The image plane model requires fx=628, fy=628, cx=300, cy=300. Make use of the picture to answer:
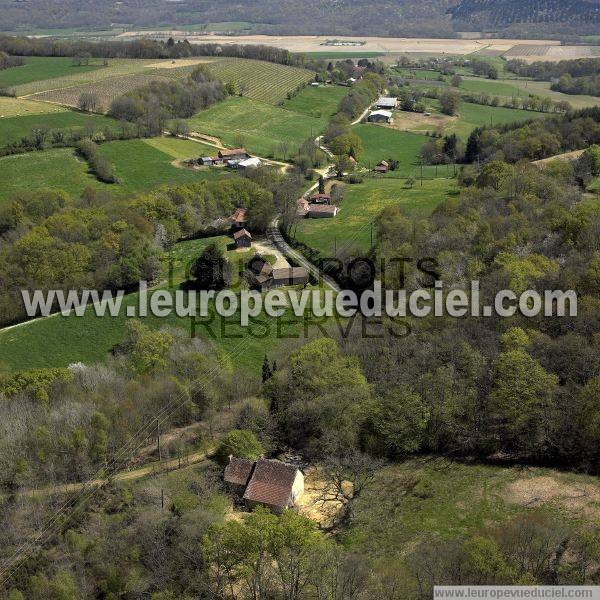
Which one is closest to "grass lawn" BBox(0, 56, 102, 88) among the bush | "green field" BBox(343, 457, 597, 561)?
the bush

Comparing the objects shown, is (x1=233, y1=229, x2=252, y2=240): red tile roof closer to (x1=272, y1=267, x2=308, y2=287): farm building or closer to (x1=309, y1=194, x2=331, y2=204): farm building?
(x1=272, y1=267, x2=308, y2=287): farm building

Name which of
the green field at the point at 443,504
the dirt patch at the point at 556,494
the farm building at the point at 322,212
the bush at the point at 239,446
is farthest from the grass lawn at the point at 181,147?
the dirt patch at the point at 556,494

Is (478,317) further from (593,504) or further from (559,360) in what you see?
(593,504)

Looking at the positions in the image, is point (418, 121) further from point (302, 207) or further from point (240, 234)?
point (240, 234)

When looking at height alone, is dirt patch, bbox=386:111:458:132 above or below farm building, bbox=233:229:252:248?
above

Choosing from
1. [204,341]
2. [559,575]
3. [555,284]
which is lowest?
[204,341]

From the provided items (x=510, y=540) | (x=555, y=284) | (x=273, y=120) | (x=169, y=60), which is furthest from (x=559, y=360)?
(x=169, y=60)

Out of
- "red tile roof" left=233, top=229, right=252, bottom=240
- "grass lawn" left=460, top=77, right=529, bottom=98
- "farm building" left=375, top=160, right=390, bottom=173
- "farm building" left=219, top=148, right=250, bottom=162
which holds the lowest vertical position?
"red tile roof" left=233, top=229, right=252, bottom=240
